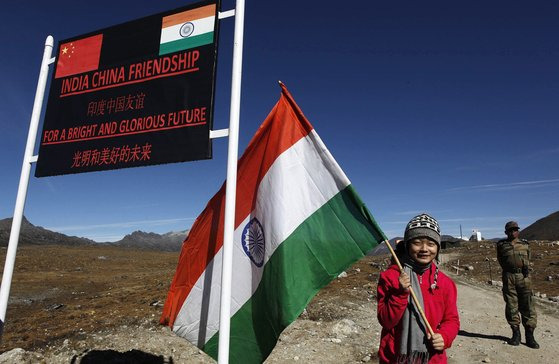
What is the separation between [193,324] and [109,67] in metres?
3.24

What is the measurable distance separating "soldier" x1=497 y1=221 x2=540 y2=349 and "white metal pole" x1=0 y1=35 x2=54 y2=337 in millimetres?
8979

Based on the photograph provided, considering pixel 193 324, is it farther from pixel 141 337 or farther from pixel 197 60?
pixel 141 337

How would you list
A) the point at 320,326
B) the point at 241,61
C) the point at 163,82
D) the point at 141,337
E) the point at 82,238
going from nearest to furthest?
1. the point at 241,61
2. the point at 163,82
3. the point at 141,337
4. the point at 320,326
5. the point at 82,238

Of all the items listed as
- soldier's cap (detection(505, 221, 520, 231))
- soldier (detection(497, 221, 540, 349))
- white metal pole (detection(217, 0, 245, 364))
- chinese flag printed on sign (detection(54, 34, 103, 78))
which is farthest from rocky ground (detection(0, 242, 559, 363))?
chinese flag printed on sign (detection(54, 34, 103, 78))

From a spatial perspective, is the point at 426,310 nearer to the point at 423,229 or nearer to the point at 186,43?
the point at 423,229

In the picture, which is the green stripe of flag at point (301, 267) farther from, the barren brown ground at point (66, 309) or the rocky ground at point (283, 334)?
the barren brown ground at point (66, 309)

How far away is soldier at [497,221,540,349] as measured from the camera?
742 centimetres

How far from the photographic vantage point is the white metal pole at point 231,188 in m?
3.07

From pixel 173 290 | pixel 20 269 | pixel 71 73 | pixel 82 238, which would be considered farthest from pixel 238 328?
pixel 82 238

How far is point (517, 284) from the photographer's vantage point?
7.64 metres

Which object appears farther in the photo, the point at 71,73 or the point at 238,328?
the point at 71,73

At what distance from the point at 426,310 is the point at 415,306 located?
0.12m

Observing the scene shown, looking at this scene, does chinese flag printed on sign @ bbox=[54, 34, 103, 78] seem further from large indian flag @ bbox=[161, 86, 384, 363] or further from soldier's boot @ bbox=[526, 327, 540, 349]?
soldier's boot @ bbox=[526, 327, 540, 349]

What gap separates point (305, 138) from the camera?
3658 mm
